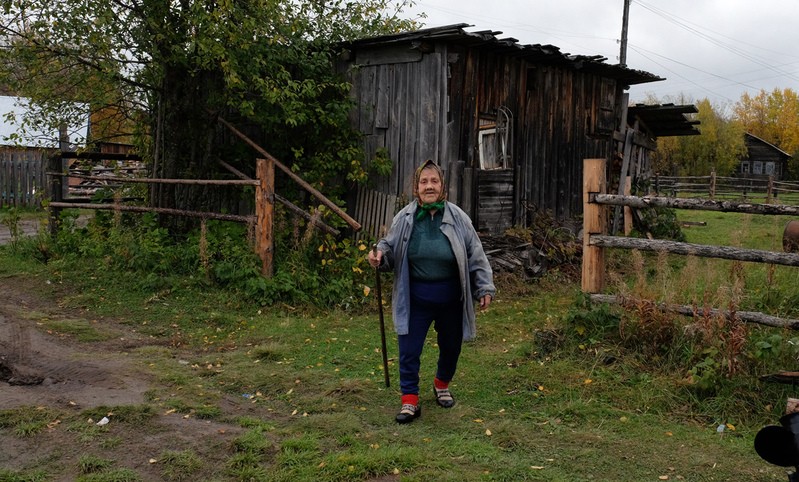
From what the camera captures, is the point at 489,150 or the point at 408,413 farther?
the point at 489,150

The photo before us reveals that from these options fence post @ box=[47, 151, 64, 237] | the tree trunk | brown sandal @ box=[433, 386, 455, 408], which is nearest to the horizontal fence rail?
brown sandal @ box=[433, 386, 455, 408]

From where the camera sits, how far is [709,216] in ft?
74.4

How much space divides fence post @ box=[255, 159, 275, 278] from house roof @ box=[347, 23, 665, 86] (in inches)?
102

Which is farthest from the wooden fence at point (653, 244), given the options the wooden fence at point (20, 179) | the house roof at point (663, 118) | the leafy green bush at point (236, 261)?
the wooden fence at point (20, 179)

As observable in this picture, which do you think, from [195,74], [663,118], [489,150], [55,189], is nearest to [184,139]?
[195,74]

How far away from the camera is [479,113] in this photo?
422 inches

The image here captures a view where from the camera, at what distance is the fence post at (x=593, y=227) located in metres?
6.57

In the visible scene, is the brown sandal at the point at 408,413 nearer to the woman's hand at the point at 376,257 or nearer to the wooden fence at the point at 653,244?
the woman's hand at the point at 376,257

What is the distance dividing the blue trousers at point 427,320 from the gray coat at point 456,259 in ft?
0.20

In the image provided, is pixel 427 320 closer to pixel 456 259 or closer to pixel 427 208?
pixel 456 259

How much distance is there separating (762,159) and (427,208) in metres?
57.7

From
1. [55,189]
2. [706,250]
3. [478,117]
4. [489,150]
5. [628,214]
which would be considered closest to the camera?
[706,250]

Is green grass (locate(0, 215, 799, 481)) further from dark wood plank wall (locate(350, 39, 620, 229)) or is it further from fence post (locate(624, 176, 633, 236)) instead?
fence post (locate(624, 176, 633, 236))

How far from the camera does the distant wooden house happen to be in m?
54.4
